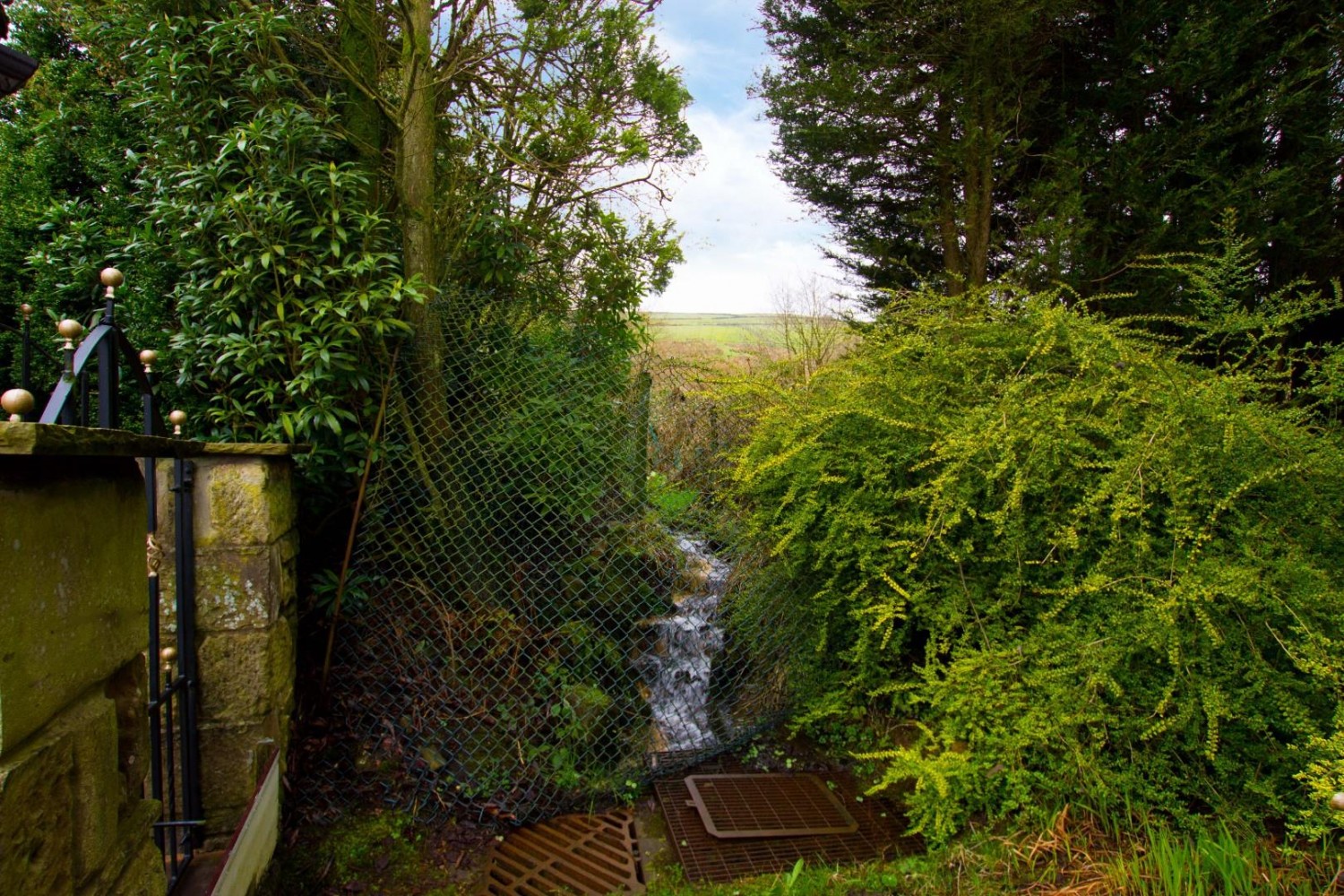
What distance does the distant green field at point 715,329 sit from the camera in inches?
186

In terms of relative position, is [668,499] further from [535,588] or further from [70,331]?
[70,331]

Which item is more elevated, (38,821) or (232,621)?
(38,821)

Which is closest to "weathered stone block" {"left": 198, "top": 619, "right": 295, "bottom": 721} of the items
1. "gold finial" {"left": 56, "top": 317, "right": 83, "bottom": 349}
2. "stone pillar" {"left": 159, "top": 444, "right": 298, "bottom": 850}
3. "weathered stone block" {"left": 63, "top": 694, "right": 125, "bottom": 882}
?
"stone pillar" {"left": 159, "top": 444, "right": 298, "bottom": 850}

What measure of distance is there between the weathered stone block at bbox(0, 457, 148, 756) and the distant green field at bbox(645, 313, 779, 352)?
10.7ft

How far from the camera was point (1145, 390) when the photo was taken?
2447 millimetres

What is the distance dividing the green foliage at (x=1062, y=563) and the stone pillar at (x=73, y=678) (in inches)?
77.0

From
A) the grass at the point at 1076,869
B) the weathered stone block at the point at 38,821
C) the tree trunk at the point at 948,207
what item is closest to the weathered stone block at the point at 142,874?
the weathered stone block at the point at 38,821

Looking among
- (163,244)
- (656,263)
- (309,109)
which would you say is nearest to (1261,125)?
(656,263)

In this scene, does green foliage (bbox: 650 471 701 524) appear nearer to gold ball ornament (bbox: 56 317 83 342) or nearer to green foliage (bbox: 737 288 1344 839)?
green foliage (bbox: 737 288 1344 839)

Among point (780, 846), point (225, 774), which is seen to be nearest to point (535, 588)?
point (225, 774)

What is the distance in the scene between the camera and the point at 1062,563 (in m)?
2.41

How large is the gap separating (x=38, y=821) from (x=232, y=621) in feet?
5.31

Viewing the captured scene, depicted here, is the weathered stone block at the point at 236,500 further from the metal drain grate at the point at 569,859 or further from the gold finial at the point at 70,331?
the metal drain grate at the point at 569,859

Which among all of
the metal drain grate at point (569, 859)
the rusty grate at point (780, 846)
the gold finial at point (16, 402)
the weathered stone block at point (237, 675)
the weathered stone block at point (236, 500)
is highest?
the gold finial at point (16, 402)
